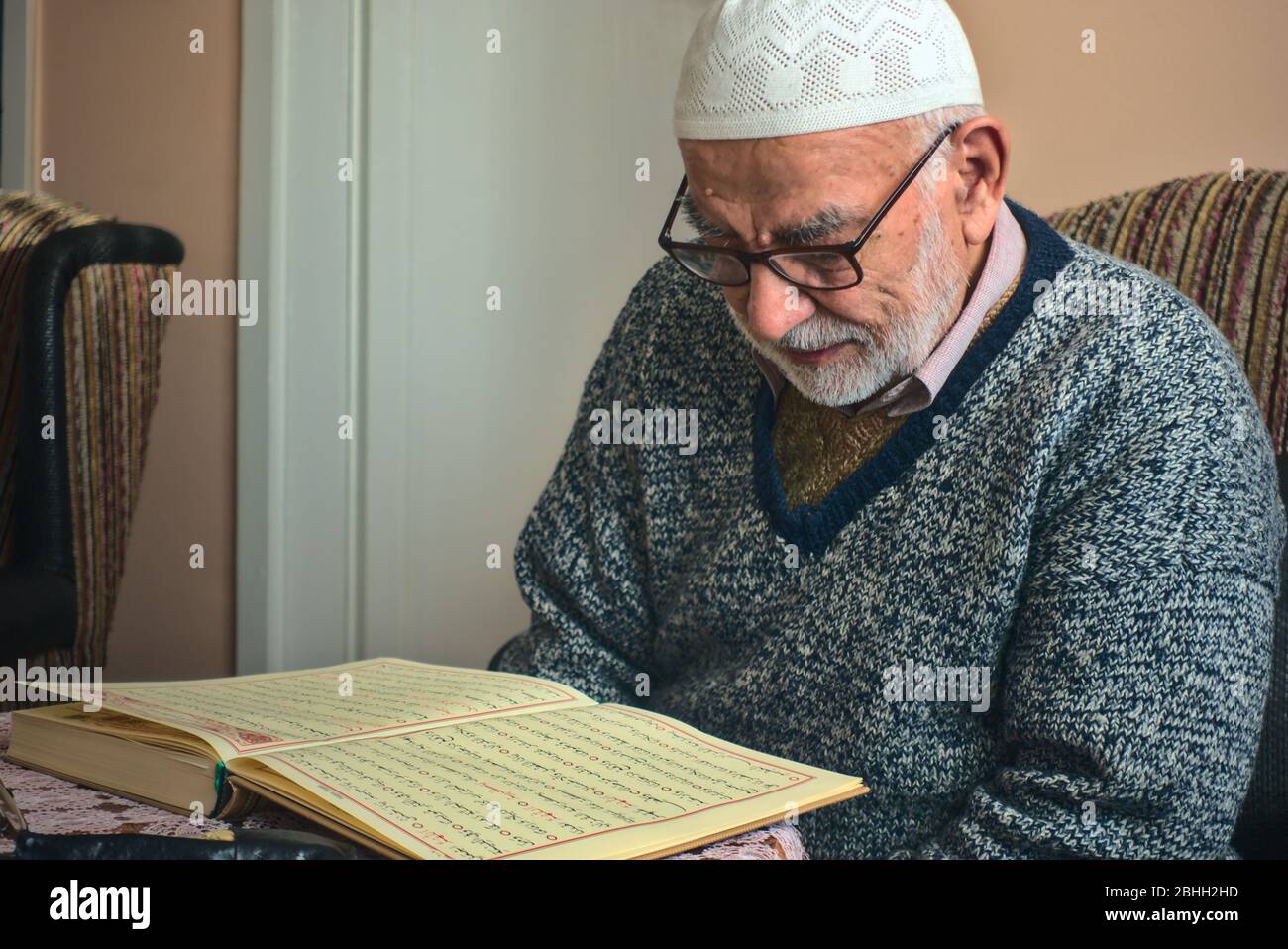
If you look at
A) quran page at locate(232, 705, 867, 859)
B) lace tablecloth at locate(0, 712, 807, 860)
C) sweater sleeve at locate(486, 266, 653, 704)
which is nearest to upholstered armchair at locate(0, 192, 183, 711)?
sweater sleeve at locate(486, 266, 653, 704)

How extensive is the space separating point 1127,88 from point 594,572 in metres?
1.06

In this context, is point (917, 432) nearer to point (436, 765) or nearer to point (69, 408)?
point (436, 765)

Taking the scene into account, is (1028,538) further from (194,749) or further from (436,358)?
(436,358)

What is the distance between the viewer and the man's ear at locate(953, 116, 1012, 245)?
95 cm

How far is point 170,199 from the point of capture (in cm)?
229

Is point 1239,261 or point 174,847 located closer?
point 174,847

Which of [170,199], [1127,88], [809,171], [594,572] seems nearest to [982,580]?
[809,171]

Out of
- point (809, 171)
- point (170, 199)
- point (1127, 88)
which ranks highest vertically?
point (1127, 88)

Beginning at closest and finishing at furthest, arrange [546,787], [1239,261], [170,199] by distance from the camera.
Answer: [546,787], [1239,261], [170,199]

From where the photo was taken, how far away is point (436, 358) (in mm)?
2439

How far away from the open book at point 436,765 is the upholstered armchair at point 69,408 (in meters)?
0.76

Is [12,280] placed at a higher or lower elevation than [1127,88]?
lower

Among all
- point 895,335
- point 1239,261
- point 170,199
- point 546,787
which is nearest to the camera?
point 546,787

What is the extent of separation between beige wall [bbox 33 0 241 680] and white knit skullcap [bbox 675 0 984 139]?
1525mm
